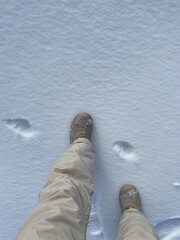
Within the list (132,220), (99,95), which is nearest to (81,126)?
(99,95)

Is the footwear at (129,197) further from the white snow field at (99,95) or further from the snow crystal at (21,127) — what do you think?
the snow crystal at (21,127)

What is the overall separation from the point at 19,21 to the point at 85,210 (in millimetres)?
617

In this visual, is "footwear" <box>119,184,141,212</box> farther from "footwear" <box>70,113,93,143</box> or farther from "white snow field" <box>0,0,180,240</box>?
"footwear" <box>70,113,93,143</box>

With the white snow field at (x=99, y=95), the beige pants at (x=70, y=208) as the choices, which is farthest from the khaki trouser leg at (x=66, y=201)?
the white snow field at (x=99, y=95)

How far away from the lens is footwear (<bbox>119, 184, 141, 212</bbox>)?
124 centimetres

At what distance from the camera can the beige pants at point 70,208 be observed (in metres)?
0.87

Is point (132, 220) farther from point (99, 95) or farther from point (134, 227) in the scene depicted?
point (99, 95)

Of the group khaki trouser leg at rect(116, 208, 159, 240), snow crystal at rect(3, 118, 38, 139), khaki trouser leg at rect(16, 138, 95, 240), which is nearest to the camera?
khaki trouser leg at rect(16, 138, 95, 240)

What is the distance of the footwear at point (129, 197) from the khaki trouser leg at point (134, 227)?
2 centimetres

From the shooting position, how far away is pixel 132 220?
1207 millimetres

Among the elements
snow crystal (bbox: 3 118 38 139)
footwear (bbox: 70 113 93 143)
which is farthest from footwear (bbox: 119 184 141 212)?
snow crystal (bbox: 3 118 38 139)

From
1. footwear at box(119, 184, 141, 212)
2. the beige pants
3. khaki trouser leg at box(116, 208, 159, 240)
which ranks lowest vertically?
khaki trouser leg at box(116, 208, 159, 240)

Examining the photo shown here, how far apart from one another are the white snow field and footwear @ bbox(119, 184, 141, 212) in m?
0.03

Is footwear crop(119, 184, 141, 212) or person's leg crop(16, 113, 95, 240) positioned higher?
person's leg crop(16, 113, 95, 240)
